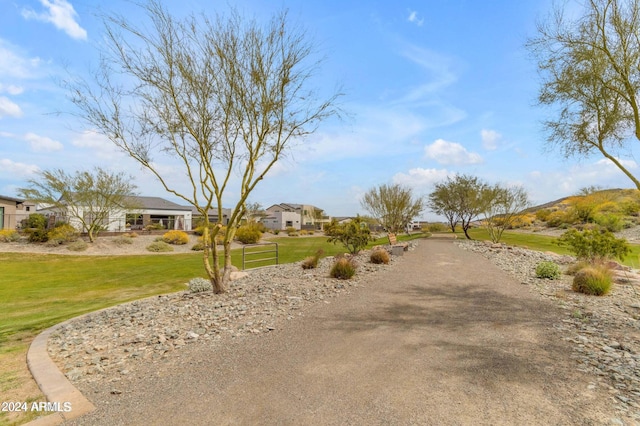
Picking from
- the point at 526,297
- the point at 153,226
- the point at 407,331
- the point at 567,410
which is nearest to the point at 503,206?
the point at 526,297

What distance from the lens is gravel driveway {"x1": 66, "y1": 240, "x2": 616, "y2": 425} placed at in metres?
2.90

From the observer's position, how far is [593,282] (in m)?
7.73

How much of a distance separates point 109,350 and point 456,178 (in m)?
32.6

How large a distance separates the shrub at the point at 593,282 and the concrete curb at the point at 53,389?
10654 mm

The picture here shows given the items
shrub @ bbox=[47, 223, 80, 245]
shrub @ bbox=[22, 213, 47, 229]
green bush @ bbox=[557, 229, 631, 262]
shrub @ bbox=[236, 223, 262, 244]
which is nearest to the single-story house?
shrub @ bbox=[22, 213, 47, 229]

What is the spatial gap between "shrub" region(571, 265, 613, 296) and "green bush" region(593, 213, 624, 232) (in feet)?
87.2

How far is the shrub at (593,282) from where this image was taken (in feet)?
25.2

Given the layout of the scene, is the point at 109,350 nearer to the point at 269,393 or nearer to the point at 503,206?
the point at 269,393

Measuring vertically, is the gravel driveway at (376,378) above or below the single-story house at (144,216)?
below

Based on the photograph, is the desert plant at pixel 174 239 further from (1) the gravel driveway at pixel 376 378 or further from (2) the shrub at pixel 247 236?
(1) the gravel driveway at pixel 376 378

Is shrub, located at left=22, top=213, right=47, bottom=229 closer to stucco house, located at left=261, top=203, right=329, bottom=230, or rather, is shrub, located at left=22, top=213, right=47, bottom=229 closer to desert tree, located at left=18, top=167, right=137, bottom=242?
desert tree, located at left=18, top=167, right=137, bottom=242

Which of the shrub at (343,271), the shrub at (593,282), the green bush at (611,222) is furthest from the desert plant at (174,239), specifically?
the green bush at (611,222)

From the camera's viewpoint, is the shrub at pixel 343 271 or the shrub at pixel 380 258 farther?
the shrub at pixel 380 258

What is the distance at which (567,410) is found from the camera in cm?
291
